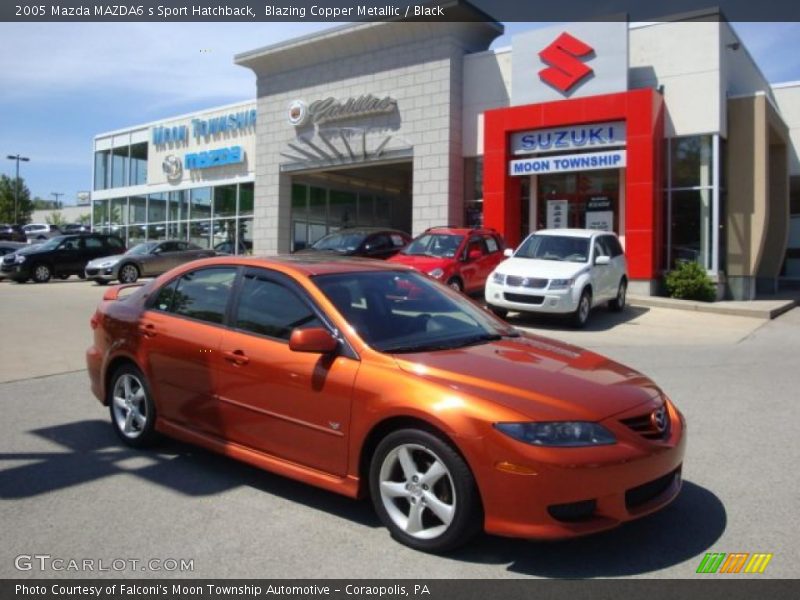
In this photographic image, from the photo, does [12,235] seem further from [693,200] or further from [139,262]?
[693,200]

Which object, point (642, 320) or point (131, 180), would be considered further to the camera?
point (131, 180)

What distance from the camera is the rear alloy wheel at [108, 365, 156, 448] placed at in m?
5.42

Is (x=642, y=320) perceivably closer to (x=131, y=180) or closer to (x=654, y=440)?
(x=654, y=440)

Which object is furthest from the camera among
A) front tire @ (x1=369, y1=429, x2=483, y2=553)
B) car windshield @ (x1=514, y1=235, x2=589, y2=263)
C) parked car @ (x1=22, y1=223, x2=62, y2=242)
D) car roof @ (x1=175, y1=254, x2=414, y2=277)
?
parked car @ (x1=22, y1=223, x2=62, y2=242)

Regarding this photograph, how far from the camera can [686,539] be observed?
155 inches

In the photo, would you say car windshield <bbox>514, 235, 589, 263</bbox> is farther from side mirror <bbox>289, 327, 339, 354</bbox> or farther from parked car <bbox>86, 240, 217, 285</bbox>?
parked car <bbox>86, 240, 217, 285</bbox>

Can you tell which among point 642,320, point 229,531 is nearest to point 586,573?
point 229,531

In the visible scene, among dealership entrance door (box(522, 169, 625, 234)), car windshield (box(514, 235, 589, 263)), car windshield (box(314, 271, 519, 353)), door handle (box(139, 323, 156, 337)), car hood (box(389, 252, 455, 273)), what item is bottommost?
door handle (box(139, 323, 156, 337))

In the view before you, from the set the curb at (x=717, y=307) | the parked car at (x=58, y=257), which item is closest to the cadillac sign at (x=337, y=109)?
the parked car at (x=58, y=257)

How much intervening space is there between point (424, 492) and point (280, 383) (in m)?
1.17

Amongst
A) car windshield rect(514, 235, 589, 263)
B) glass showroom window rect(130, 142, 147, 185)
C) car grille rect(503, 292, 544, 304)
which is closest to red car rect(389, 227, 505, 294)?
car windshield rect(514, 235, 589, 263)

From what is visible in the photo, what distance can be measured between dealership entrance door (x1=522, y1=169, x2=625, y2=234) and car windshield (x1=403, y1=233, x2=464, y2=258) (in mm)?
6161

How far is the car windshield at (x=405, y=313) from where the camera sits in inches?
171
